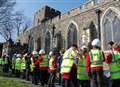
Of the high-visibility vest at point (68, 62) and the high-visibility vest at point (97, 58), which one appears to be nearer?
the high-visibility vest at point (97, 58)

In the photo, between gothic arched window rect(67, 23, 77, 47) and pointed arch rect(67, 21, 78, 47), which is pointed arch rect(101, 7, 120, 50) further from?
gothic arched window rect(67, 23, 77, 47)

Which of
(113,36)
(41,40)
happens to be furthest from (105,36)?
(41,40)

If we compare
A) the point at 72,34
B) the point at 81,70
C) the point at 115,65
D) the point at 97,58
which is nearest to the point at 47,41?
the point at 72,34

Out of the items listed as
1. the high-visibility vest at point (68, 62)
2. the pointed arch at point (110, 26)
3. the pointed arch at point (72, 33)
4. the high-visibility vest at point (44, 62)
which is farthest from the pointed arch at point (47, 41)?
the high-visibility vest at point (68, 62)

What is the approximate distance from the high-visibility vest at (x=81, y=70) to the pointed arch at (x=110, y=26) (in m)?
12.9

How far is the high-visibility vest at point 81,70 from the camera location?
10.6 m

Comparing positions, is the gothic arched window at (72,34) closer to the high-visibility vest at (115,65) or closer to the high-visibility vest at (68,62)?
the high-visibility vest at (68,62)

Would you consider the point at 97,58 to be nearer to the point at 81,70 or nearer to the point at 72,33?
the point at 81,70

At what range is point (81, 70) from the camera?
34.9 ft

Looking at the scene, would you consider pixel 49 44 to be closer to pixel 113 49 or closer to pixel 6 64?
pixel 6 64

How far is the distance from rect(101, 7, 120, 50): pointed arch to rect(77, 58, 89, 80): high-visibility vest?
12.9 m

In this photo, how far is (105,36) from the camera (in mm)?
24609

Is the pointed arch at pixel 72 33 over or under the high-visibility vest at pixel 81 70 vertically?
over

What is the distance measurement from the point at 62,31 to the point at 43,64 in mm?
17790
